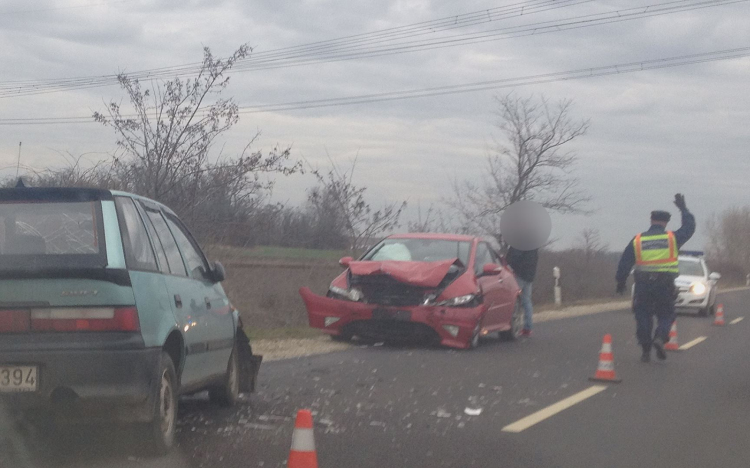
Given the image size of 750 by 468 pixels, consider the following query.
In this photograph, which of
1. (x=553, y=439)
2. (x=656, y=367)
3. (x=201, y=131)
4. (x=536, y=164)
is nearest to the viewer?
(x=553, y=439)

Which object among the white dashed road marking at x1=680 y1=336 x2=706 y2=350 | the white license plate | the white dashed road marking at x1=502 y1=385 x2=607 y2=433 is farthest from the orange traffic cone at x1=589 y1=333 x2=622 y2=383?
the white license plate

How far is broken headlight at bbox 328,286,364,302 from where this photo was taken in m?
13.1

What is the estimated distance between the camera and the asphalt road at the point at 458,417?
6145 mm

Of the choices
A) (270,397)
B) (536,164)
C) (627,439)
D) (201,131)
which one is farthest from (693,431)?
(536,164)

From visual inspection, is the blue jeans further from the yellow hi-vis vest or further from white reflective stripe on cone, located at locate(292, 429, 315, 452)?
white reflective stripe on cone, located at locate(292, 429, 315, 452)

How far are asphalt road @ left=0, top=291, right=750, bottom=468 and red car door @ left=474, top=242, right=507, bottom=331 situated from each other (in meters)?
0.95

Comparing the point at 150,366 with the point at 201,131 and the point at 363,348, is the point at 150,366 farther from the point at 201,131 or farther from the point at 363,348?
the point at 201,131

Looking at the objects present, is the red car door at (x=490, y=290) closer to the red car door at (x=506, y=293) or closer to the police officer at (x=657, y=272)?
the red car door at (x=506, y=293)

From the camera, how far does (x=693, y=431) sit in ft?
24.1

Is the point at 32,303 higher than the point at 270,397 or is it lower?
higher

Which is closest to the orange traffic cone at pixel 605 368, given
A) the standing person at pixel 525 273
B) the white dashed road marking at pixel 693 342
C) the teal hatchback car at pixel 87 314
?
A: the white dashed road marking at pixel 693 342

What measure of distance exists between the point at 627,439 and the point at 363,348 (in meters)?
6.28

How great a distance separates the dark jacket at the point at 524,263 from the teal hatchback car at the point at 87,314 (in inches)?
423

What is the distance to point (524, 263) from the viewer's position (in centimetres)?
1648
